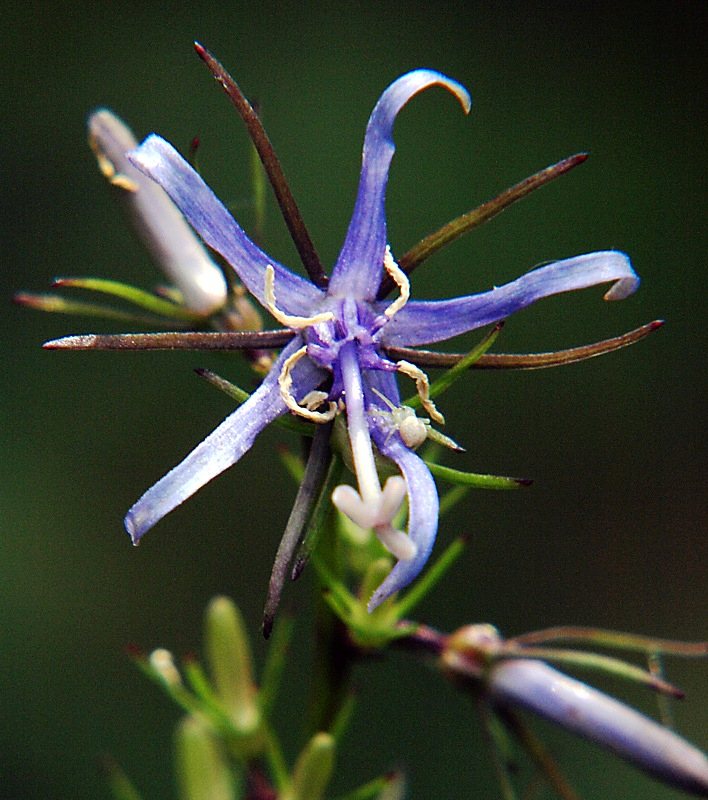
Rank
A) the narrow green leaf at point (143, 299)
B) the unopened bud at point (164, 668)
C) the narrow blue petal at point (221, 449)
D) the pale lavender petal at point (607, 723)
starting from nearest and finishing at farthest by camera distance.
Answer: the narrow blue petal at point (221, 449), the pale lavender petal at point (607, 723), the narrow green leaf at point (143, 299), the unopened bud at point (164, 668)

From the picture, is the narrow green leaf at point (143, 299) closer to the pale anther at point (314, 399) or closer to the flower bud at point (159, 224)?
the flower bud at point (159, 224)

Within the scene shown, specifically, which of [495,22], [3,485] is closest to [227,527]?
[3,485]

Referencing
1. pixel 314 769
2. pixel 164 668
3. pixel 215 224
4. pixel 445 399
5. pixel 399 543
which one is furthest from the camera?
pixel 445 399

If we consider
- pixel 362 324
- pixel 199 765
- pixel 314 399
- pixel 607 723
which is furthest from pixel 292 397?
pixel 199 765

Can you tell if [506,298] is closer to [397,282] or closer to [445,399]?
[397,282]

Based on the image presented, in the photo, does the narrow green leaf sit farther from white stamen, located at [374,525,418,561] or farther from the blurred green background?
the blurred green background

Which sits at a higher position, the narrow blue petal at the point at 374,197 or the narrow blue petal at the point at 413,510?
the narrow blue petal at the point at 374,197

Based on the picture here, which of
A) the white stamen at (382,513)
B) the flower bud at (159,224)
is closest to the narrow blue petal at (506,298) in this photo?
the white stamen at (382,513)

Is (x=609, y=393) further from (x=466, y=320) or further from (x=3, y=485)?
(x=466, y=320)
